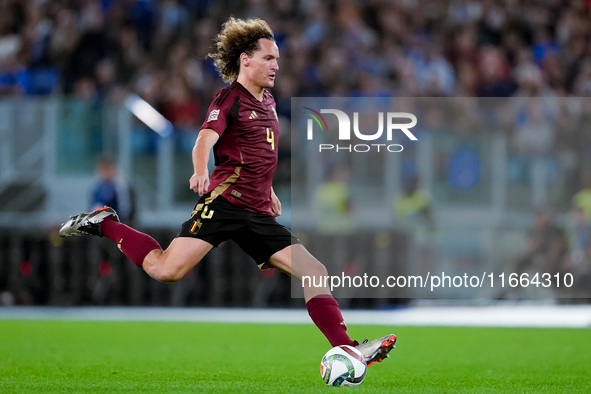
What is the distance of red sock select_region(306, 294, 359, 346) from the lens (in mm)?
5629

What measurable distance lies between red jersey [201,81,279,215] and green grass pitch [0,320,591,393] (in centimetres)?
122

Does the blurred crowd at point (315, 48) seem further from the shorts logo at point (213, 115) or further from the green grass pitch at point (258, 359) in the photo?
the shorts logo at point (213, 115)

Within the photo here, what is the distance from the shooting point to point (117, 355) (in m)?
7.60

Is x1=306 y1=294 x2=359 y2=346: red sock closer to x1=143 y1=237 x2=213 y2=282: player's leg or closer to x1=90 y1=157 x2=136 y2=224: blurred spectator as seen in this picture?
x1=143 y1=237 x2=213 y2=282: player's leg

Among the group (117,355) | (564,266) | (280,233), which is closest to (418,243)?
(564,266)

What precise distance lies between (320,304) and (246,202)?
818 mm

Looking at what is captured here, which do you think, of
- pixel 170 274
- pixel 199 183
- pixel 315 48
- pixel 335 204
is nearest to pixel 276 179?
pixel 335 204

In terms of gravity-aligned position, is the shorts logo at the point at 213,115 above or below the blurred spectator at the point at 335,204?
above

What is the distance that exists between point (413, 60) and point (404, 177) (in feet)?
10.4

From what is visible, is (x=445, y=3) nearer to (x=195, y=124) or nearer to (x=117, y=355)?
(x=195, y=124)

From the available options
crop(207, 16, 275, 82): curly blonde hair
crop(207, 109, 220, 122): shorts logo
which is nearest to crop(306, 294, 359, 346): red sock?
crop(207, 109, 220, 122): shorts logo

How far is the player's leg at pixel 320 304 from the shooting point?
554 cm

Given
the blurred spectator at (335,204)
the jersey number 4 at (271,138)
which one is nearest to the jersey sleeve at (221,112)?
the jersey number 4 at (271,138)

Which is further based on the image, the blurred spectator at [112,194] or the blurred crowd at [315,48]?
the blurred crowd at [315,48]
